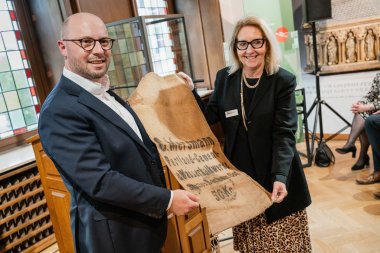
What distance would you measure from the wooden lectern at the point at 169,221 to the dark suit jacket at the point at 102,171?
60 cm

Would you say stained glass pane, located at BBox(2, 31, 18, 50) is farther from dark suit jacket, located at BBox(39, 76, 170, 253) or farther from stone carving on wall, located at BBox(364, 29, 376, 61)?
stone carving on wall, located at BBox(364, 29, 376, 61)

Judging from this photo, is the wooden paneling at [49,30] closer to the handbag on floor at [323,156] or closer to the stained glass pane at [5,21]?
the stained glass pane at [5,21]

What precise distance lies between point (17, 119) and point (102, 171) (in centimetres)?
244

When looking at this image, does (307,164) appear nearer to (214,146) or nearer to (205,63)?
(205,63)

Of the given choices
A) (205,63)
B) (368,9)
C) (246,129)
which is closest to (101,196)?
(246,129)

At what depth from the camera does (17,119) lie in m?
3.02

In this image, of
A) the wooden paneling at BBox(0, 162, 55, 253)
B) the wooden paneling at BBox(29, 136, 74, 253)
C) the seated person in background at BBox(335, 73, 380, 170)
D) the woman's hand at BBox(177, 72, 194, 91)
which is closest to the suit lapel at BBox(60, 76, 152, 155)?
the woman's hand at BBox(177, 72, 194, 91)

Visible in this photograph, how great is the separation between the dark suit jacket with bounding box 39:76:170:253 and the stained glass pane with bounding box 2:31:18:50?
2.29 meters

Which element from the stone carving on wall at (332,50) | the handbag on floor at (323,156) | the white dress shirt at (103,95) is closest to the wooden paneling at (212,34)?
the stone carving on wall at (332,50)

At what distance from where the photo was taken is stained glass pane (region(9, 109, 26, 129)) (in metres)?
2.98

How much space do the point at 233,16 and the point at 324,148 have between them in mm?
2006

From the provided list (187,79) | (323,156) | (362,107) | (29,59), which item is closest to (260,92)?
(187,79)

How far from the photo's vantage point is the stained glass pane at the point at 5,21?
2.88m

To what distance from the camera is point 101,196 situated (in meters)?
0.97
